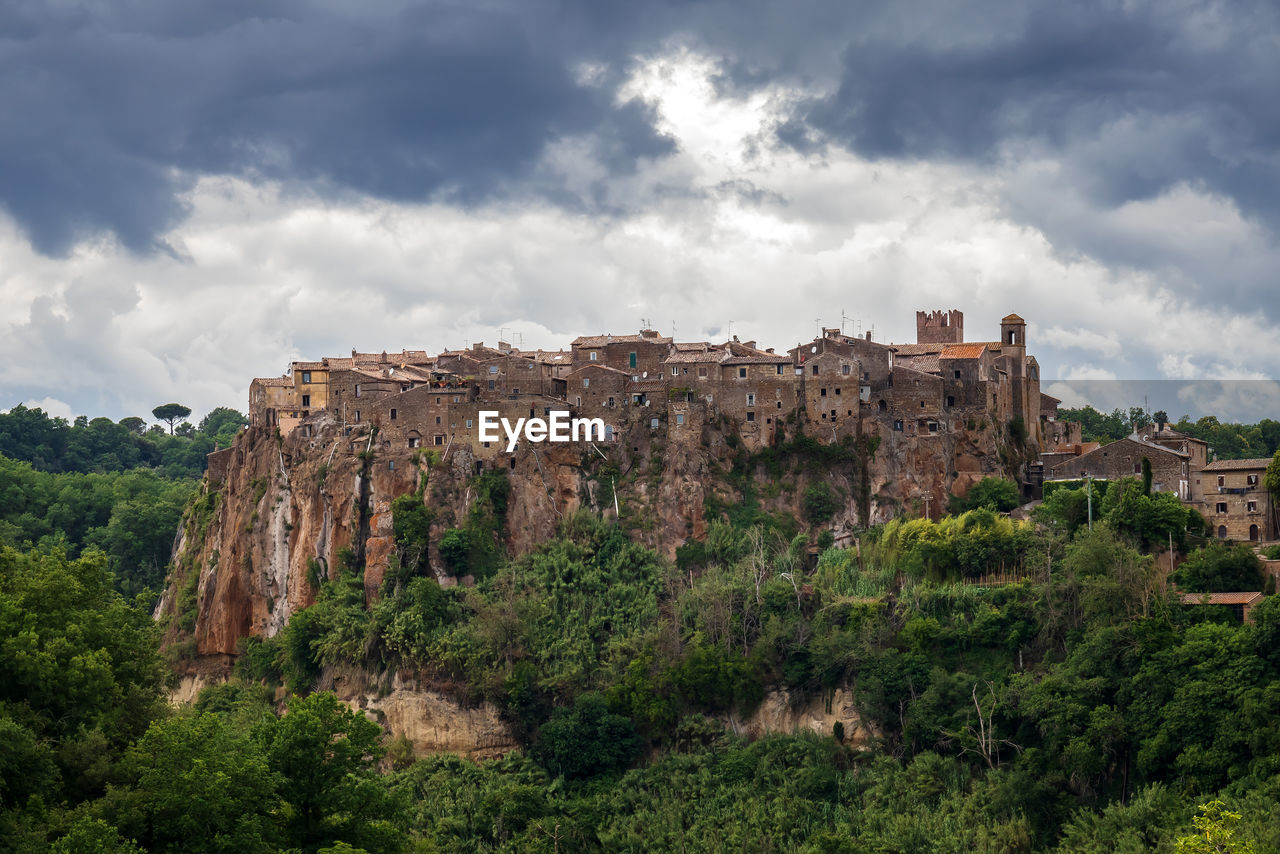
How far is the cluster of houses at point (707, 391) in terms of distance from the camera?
77438 millimetres

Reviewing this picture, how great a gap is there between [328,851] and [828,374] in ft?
132

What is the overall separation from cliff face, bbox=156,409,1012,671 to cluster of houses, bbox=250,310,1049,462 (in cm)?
63

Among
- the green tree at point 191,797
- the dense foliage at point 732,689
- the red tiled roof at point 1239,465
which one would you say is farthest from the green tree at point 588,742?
the green tree at point 191,797

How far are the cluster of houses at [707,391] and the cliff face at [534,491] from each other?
0.63 metres

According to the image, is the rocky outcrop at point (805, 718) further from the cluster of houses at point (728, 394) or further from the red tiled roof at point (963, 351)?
the red tiled roof at point (963, 351)

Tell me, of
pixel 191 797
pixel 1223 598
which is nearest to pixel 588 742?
pixel 1223 598

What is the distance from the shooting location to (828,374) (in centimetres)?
7806

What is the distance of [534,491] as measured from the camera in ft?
254

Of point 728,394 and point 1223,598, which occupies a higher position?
point 728,394

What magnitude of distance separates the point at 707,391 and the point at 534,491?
28.5 ft

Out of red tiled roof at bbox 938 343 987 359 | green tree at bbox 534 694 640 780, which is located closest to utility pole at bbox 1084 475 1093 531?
red tiled roof at bbox 938 343 987 359

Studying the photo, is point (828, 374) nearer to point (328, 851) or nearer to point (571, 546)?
point (571, 546)

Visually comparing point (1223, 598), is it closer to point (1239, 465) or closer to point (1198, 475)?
point (1198, 475)

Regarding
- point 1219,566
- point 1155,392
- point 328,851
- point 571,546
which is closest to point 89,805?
point 328,851
